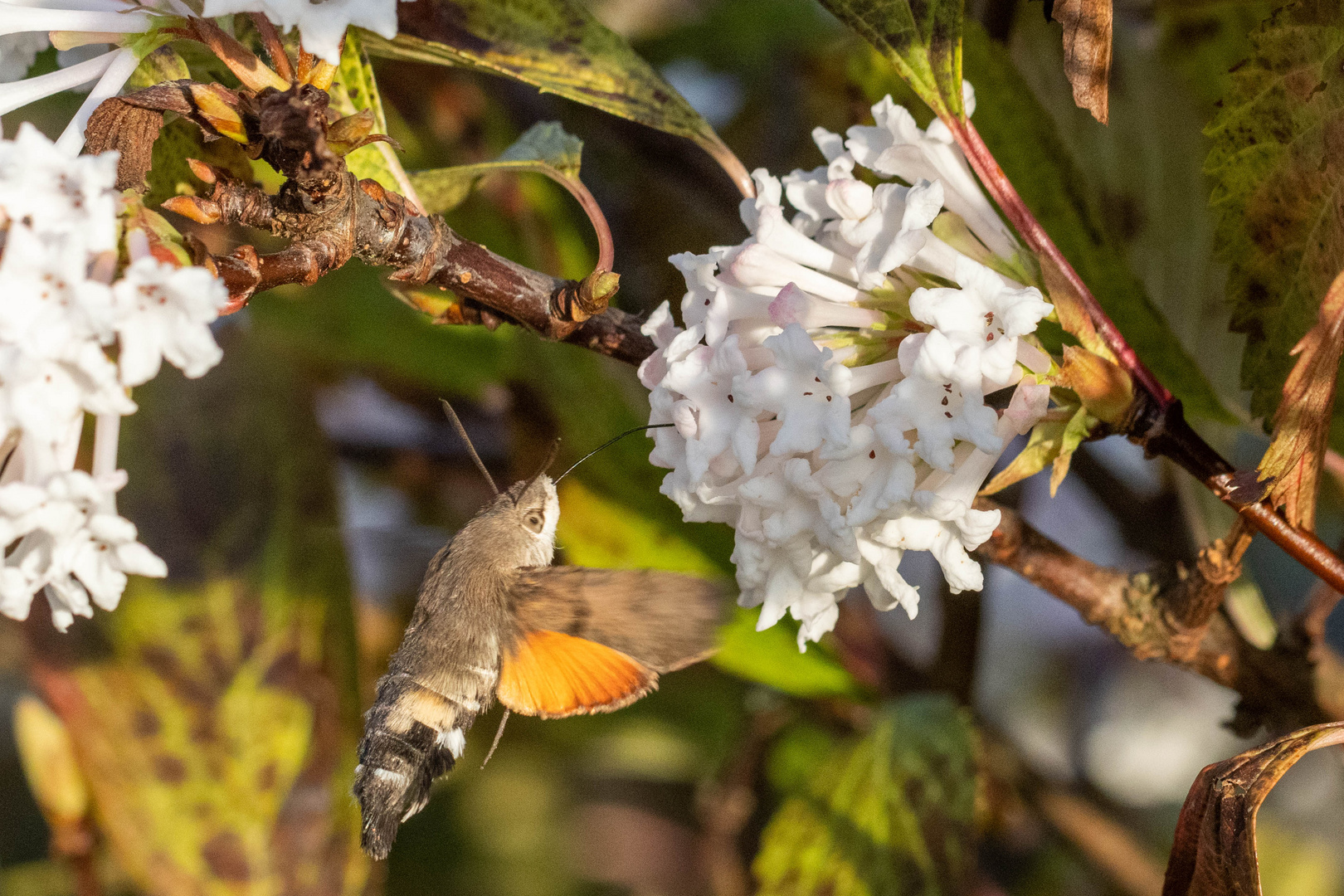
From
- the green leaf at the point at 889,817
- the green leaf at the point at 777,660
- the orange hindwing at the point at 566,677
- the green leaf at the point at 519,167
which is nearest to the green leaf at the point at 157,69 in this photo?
the green leaf at the point at 519,167

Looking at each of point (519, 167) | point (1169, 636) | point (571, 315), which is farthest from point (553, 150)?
point (1169, 636)

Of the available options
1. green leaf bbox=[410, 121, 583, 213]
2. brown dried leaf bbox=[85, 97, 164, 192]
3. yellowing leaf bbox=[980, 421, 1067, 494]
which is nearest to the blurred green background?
green leaf bbox=[410, 121, 583, 213]

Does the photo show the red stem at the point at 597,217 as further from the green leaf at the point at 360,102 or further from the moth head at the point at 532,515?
the moth head at the point at 532,515

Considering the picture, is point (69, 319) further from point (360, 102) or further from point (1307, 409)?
point (1307, 409)

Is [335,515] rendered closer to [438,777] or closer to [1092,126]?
[438,777]

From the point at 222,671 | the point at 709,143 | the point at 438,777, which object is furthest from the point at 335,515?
the point at 709,143
